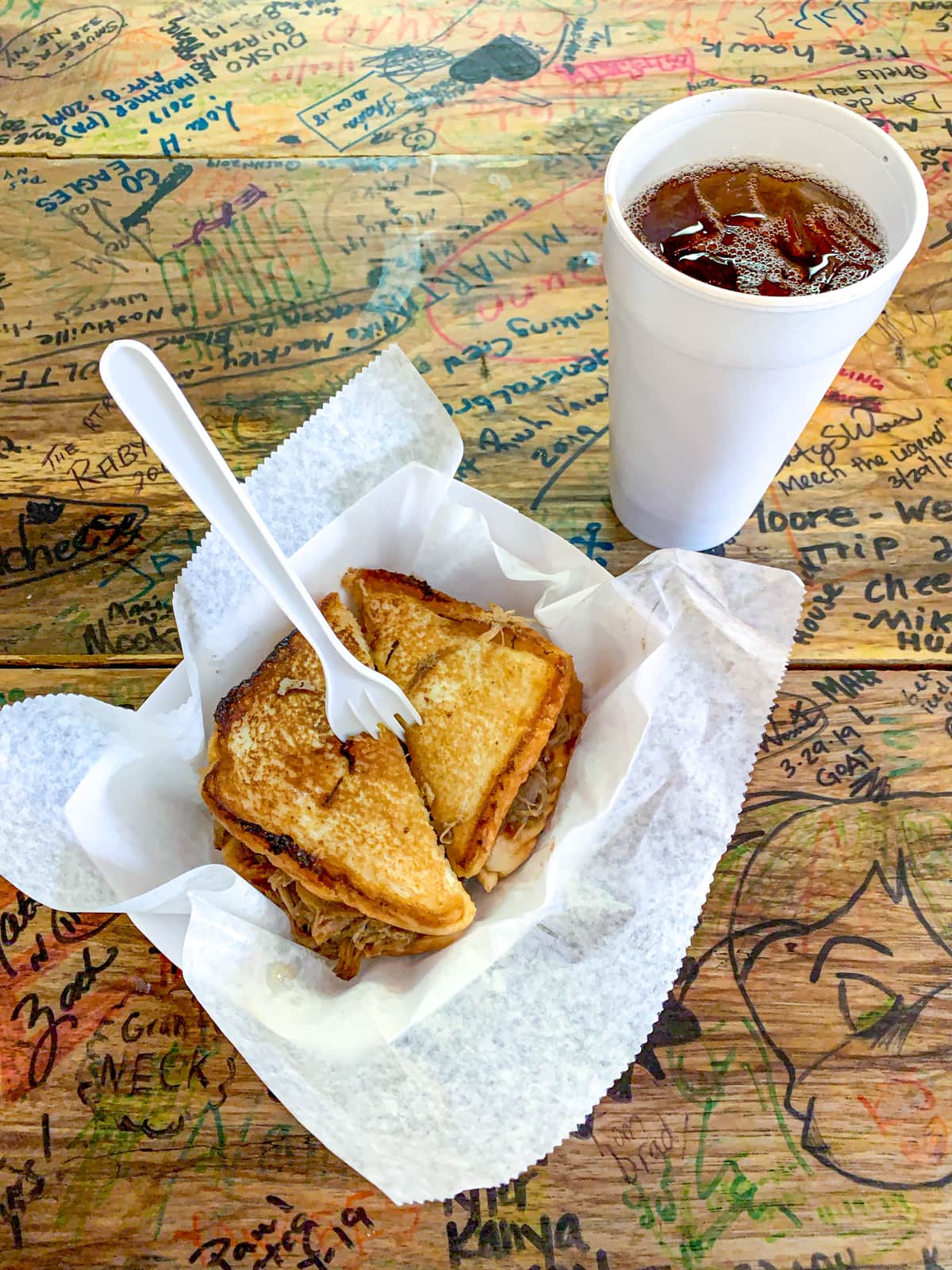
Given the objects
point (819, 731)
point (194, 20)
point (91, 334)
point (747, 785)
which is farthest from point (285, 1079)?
point (194, 20)

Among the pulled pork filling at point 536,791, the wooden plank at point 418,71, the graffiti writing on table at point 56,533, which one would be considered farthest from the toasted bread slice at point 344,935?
the wooden plank at point 418,71

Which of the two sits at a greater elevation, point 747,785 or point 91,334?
point 91,334

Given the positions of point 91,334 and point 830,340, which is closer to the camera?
point 830,340

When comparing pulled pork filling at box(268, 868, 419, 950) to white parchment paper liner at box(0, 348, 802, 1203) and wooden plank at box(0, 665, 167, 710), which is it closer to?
white parchment paper liner at box(0, 348, 802, 1203)

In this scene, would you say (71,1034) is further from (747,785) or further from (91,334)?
(91,334)

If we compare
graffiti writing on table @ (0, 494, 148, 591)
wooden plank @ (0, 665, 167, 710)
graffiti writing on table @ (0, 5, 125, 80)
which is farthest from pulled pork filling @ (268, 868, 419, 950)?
graffiti writing on table @ (0, 5, 125, 80)

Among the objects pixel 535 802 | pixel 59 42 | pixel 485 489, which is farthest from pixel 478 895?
pixel 59 42

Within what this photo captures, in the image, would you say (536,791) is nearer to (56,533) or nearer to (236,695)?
(236,695)
